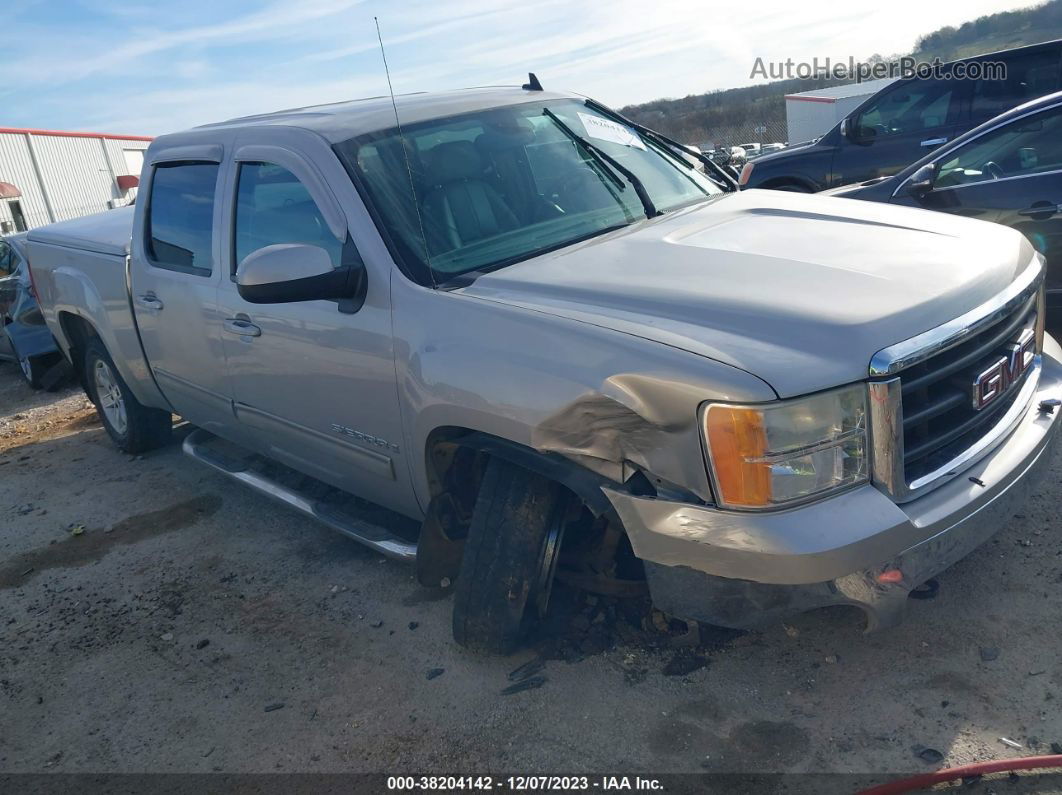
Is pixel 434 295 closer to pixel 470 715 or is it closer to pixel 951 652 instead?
pixel 470 715

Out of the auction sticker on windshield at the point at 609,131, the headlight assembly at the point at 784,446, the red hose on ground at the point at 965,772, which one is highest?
the auction sticker on windshield at the point at 609,131

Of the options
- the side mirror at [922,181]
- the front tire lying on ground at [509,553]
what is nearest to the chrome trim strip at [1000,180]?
the side mirror at [922,181]

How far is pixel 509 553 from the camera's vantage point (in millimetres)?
2828

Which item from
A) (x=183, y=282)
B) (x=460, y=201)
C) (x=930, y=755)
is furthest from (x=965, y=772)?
(x=183, y=282)

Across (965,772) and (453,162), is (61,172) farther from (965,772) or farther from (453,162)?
(965,772)

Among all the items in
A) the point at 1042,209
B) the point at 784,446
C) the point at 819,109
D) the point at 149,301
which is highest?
the point at 149,301

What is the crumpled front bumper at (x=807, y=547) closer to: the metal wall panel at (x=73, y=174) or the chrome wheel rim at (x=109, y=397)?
the chrome wheel rim at (x=109, y=397)

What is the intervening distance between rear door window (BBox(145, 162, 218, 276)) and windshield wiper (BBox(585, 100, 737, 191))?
71.6 inches

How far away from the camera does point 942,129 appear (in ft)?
26.7

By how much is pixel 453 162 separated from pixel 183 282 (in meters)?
1.59

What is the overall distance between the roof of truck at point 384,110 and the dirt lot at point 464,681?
73.6 inches

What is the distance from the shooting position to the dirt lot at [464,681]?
2.53m

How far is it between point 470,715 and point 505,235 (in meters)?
1.68

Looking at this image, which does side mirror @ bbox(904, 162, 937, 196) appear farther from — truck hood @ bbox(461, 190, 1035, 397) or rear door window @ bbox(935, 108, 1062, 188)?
truck hood @ bbox(461, 190, 1035, 397)
